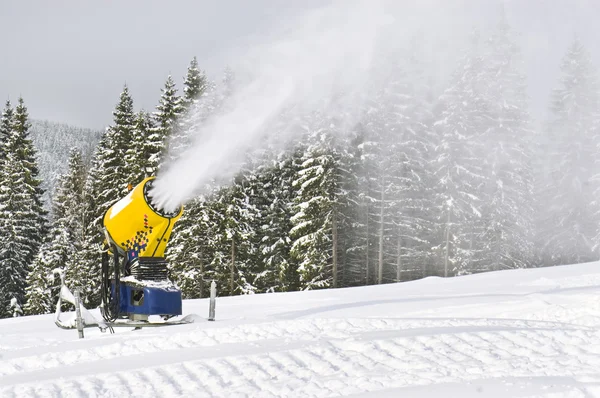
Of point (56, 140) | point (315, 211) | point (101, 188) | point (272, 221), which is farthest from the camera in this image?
point (56, 140)

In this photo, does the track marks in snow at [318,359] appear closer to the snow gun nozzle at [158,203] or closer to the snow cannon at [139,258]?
the snow cannon at [139,258]

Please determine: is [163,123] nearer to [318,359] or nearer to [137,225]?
[137,225]

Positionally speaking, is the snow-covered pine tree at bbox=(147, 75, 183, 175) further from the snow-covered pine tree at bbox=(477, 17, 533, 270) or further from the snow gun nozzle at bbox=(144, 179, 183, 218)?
the snow gun nozzle at bbox=(144, 179, 183, 218)

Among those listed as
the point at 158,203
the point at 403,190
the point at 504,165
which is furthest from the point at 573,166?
the point at 158,203

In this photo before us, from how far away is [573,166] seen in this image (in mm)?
32594

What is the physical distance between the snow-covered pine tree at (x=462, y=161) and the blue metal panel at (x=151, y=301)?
22219mm

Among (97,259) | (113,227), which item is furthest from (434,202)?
(113,227)

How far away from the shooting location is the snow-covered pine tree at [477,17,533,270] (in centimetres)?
2916

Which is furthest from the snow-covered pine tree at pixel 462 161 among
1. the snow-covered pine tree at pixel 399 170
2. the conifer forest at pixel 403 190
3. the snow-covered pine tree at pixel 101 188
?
the snow-covered pine tree at pixel 101 188

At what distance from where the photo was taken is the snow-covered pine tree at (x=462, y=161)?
2916 centimetres

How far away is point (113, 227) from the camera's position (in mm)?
9008

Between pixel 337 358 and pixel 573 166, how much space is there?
29798 millimetres

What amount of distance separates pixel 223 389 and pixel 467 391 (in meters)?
2.28

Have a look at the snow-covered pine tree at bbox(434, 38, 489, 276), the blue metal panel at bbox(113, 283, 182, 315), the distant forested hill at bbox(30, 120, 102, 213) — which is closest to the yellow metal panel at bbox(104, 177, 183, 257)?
the blue metal panel at bbox(113, 283, 182, 315)
